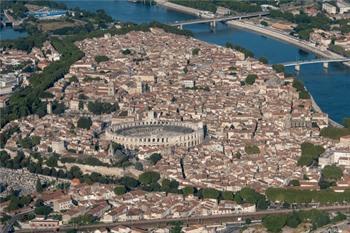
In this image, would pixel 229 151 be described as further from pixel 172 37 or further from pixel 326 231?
pixel 172 37

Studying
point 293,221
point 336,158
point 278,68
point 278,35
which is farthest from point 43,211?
point 278,35

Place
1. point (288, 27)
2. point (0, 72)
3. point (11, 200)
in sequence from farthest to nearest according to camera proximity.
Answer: point (288, 27)
point (0, 72)
point (11, 200)

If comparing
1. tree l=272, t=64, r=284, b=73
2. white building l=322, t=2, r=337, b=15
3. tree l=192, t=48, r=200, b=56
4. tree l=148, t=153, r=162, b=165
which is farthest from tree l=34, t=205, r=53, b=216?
white building l=322, t=2, r=337, b=15

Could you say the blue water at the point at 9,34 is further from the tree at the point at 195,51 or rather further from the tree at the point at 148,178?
the tree at the point at 148,178

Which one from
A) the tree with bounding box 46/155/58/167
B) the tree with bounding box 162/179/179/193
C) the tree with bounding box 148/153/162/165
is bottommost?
the tree with bounding box 46/155/58/167

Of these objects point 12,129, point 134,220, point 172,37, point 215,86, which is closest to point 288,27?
point 172,37

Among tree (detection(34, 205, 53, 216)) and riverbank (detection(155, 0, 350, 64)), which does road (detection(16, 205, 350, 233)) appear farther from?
riverbank (detection(155, 0, 350, 64))

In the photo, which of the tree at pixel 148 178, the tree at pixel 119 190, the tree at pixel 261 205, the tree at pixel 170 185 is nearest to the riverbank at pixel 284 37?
the tree at pixel 148 178
